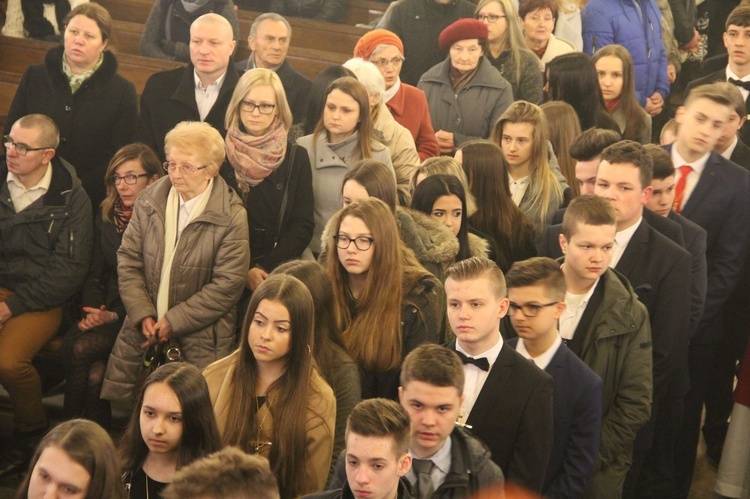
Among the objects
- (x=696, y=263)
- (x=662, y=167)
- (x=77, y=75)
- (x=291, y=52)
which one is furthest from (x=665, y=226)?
(x=291, y=52)

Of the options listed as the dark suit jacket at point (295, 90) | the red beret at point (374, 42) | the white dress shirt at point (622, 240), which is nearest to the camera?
the white dress shirt at point (622, 240)

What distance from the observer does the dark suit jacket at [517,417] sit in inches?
157

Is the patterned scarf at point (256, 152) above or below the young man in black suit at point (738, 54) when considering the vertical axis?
below

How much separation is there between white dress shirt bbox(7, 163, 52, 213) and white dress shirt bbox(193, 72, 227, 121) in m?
0.92

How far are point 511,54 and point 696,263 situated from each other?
2.43 metres

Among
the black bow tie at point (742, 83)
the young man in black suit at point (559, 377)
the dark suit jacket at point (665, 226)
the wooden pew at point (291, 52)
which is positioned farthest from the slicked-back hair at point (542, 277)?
the wooden pew at point (291, 52)

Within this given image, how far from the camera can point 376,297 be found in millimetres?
4500

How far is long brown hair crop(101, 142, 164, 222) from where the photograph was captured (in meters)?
5.74

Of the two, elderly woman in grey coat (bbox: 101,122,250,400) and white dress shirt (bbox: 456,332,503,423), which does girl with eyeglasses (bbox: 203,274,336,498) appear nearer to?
white dress shirt (bbox: 456,332,503,423)

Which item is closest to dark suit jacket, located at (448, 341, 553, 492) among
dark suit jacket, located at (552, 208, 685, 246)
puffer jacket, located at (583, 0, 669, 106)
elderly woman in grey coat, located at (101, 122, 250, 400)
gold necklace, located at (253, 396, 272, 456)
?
gold necklace, located at (253, 396, 272, 456)

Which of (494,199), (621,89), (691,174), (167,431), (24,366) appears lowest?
(24,366)

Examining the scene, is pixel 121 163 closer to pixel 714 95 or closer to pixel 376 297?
pixel 376 297

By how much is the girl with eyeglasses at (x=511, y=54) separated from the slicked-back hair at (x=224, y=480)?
15.1 feet

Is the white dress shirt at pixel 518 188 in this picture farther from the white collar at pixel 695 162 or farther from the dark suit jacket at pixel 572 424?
the dark suit jacket at pixel 572 424
